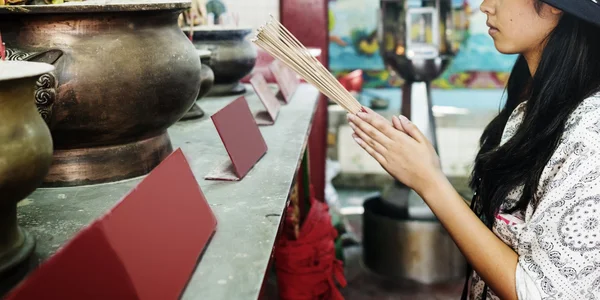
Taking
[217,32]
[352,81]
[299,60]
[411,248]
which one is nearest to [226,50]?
[217,32]

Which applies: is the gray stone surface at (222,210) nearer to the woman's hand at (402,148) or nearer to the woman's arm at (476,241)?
the woman's hand at (402,148)

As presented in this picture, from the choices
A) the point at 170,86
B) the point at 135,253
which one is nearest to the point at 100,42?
the point at 170,86

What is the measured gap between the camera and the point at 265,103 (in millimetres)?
2119

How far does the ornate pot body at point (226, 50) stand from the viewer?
7.93 ft

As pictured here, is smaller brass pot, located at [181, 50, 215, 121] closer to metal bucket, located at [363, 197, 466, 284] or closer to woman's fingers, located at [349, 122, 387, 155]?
woman's fingers, located at [349, 122, 387, 155]

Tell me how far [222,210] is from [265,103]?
0.90 m

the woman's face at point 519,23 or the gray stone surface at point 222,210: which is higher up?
the woman's face at point 519,23

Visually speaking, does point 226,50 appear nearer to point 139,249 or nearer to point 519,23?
point 519,23

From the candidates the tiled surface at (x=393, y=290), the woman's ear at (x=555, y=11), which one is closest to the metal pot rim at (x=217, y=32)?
the woman's ear at (x=555, y=11)

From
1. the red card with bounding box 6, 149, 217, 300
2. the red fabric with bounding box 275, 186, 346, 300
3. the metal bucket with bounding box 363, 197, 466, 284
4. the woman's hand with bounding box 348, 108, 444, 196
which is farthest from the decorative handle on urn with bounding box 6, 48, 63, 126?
the metal bucket with bounding box 363, 197, 466, 284

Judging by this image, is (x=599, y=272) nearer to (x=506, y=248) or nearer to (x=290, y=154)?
(x=506, y=248)

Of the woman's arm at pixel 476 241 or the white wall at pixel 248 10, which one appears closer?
the woman's arm at pixel 476 241

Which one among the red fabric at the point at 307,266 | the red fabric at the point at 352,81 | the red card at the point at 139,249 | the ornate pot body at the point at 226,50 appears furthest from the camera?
the red fabric at the point at 352,81

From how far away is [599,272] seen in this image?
118 centimetres
